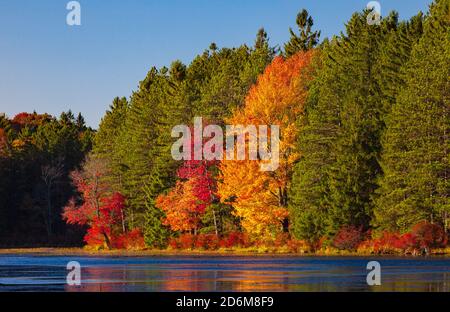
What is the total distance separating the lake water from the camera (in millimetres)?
42344

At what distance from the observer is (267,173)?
84938mm

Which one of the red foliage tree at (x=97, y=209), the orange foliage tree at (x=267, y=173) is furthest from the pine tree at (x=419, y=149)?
the red foliage tree at (x=97, y=209)

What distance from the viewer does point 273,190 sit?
86000 mm

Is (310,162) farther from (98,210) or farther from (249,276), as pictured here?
(98,210)

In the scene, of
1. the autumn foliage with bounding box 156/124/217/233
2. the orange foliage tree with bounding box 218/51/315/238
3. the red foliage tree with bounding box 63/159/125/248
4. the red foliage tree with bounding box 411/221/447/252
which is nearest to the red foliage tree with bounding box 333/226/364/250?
the red foliage tree with bounding box 411/221/447/252

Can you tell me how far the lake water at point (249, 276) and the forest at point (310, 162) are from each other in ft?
28.8

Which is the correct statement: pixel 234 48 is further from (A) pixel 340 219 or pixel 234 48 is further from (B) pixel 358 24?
(A) pixel 340 219

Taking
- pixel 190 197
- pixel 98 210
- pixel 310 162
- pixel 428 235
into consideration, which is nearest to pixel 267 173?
pixel 310 162

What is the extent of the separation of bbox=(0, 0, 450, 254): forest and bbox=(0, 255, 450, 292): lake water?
879cm

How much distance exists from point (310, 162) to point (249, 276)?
31.2 metres

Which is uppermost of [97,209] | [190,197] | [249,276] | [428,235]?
[190,197]

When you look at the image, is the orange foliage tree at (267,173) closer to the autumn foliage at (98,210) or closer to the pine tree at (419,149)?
the pine tree at (419,149)

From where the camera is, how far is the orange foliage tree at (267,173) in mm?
84625
